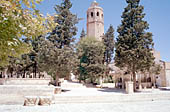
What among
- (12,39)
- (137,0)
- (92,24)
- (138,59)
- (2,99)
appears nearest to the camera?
(12,39)

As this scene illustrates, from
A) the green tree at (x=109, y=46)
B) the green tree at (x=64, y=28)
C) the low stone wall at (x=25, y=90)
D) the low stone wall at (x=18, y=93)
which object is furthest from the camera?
the green tree at (x=109, y=46)

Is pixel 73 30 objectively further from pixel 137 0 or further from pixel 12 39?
pixel 12 39

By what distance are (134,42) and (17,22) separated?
14049 millimetres

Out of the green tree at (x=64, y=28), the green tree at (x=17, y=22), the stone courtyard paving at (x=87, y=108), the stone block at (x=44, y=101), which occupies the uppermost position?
the green tree at (x=64, y=28)

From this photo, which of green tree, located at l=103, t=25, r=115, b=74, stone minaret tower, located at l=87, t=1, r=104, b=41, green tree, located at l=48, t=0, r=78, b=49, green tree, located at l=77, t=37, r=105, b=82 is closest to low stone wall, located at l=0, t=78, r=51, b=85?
green tree, located at l=48, t=0, r=78, b=49

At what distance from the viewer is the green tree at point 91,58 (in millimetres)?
24031

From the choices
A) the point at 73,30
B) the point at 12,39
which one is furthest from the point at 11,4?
the point at 73,30

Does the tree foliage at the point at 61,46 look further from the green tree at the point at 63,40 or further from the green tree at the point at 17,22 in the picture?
the green tree at the point at 17,22

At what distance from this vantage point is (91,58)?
995 inches

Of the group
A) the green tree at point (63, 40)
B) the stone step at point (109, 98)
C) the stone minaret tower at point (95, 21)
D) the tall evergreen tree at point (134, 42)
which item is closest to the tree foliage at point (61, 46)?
the green tree at point (63, 40)

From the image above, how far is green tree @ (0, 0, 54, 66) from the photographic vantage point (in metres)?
3.59

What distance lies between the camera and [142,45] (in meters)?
15.9

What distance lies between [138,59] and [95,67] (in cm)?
972

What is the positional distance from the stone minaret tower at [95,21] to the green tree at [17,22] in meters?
42.9
